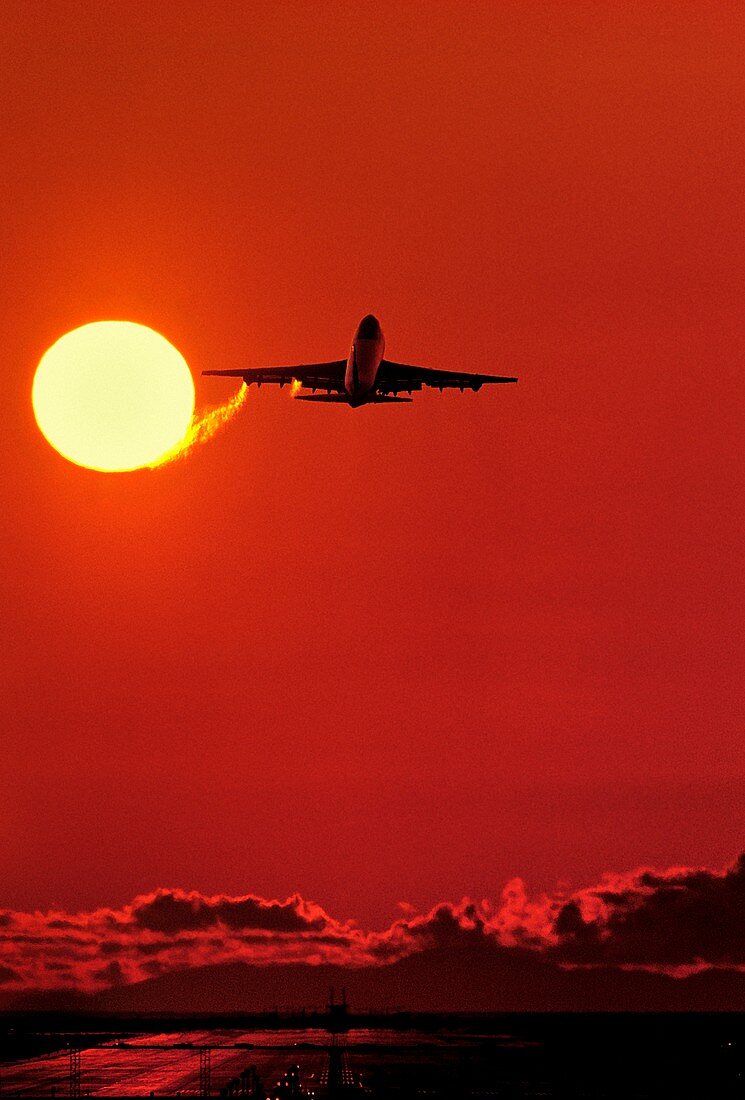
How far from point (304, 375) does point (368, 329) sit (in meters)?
15.0

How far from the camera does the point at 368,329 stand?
5320 inches

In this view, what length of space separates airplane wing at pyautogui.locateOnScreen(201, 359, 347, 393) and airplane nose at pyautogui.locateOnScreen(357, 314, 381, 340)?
10.9 m

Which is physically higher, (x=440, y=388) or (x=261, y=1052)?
(x=440, y=388)

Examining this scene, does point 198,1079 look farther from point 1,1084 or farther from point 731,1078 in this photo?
point 731,1078

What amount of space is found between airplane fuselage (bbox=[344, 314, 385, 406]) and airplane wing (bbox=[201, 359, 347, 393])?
10.1m

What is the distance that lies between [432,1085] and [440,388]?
69388mm

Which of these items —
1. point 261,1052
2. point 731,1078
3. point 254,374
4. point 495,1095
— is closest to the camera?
point 495,1095

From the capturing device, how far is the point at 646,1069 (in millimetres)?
155125

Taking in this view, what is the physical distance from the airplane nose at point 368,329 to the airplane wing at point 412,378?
11.5 m

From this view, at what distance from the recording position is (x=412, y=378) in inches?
5846

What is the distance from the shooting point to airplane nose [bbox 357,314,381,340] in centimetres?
13450

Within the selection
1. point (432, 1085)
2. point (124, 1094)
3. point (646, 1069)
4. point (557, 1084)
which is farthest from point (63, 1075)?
point (646, 1069)

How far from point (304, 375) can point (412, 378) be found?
11.2m

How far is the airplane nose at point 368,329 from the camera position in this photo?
13450cm
